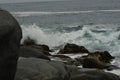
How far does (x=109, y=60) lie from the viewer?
17.6 meters

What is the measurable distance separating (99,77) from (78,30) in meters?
20.3

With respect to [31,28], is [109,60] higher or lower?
higher

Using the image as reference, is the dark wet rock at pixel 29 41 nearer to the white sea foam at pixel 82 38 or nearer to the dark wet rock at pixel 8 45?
the white sea foam at pixel 82 38

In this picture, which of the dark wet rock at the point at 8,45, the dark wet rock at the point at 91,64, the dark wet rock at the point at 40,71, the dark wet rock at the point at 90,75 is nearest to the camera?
the dark wet rock at the point at 8,45

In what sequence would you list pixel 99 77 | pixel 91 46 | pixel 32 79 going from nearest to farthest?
pixel 32 79 < pixel 99 77 < pixel 91 46

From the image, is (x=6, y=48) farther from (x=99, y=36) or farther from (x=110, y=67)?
(x=99, y=36)

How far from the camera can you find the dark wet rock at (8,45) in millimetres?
6928

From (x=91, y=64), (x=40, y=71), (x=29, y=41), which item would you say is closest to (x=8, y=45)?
(x=40, y=71)

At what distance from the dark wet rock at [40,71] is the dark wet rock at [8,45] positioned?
1.21 m

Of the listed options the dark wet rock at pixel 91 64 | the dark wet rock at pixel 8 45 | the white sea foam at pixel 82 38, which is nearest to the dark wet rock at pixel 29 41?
the white sea foam at pixel 82 38

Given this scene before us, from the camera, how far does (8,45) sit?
7012 millimetres

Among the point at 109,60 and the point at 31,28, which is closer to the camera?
the point at 109,60

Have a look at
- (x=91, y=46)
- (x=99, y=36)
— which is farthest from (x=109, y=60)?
(x=99, y=36)

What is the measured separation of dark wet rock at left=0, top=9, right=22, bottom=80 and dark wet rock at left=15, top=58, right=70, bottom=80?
1207 mm
